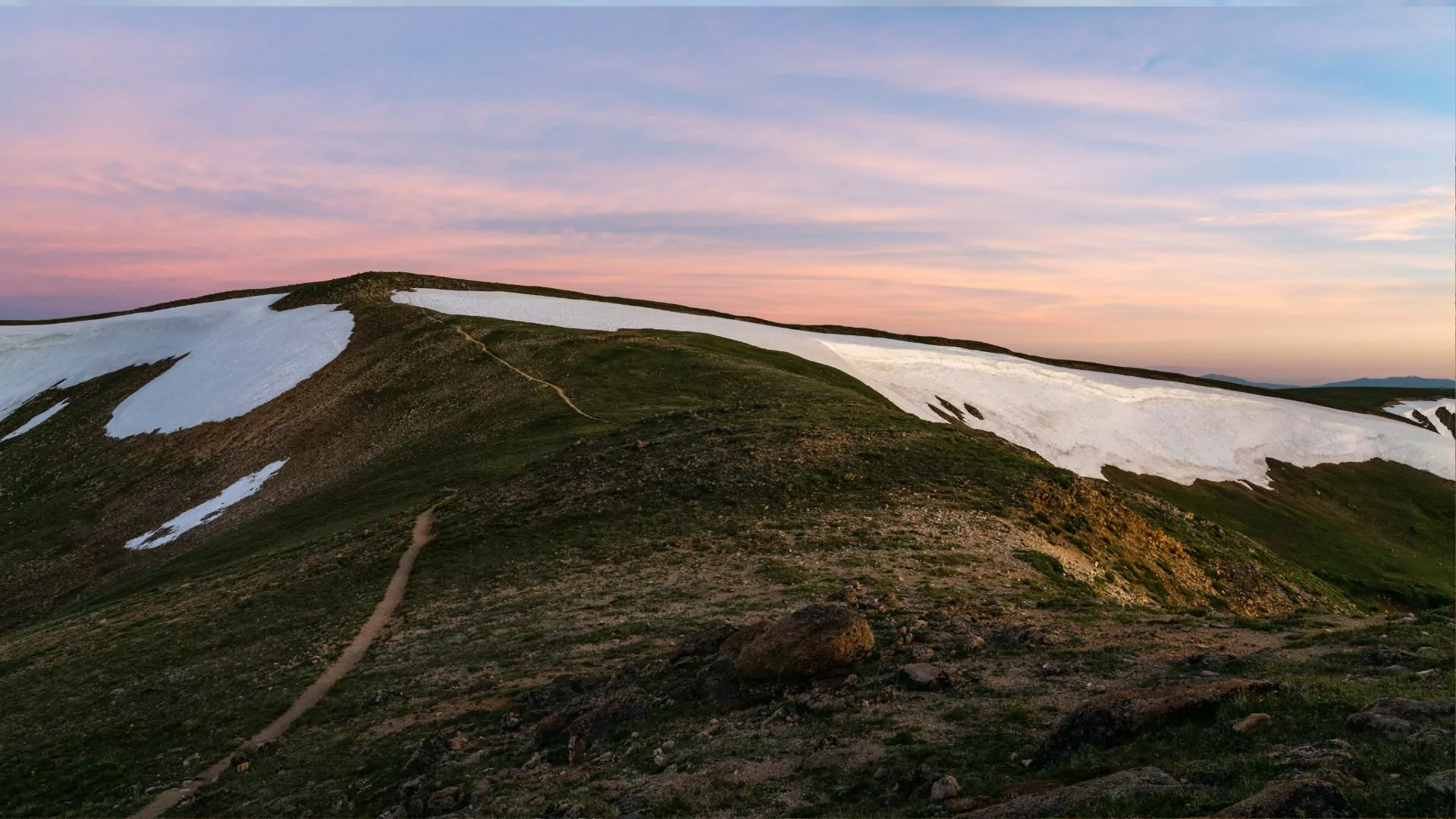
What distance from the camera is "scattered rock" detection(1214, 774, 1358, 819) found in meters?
8.20

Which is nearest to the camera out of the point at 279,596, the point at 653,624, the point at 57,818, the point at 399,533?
the point at 57,818

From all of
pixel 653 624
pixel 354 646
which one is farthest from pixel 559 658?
pixel 354 646

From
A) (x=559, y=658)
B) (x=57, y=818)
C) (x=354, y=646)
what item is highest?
(x=559, y=658)

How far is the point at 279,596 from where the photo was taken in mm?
32094

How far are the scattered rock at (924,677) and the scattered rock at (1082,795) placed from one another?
16.4 ft

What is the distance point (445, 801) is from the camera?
576 inches

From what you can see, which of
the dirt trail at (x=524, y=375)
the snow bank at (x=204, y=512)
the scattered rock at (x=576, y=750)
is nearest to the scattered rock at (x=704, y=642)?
the scattered rock at (x=576, y=750)

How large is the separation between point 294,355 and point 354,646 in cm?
6045

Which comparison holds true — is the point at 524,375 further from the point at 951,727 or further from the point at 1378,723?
the point at 1378,723

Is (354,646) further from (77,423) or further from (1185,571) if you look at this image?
(77,423)

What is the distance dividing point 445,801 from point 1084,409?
84.5 meters

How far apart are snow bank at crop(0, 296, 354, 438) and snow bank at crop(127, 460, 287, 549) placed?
14250mm

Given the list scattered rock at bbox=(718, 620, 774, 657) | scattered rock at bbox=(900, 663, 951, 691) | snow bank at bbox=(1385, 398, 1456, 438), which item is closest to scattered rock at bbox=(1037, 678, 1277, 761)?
scattered rock at bbox=(900, 663, 951, 691)

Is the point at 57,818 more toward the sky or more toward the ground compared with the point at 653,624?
more toward the ground
